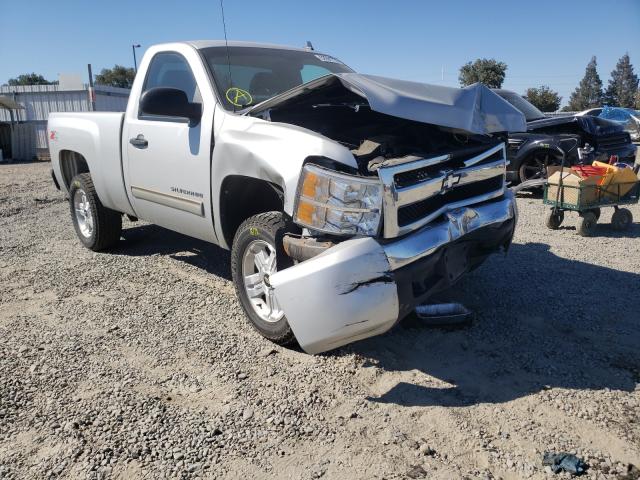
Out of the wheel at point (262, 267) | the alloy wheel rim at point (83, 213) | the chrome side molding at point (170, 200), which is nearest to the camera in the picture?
the wheel at point (262, 267)

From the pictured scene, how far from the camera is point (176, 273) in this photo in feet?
17.0

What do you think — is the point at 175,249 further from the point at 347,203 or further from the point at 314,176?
the point at 347,203

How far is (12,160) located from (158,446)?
21791 mm

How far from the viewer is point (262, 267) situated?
3588mm

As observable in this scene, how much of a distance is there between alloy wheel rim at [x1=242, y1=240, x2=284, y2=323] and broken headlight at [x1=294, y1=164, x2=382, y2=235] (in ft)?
2.32

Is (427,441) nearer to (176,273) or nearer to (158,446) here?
(158,446)

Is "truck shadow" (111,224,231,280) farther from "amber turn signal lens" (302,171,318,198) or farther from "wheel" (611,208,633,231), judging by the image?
"wheel" (611,208,633,231)

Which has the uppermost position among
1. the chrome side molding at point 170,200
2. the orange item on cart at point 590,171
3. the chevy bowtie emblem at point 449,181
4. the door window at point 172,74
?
the door window at point 172,74

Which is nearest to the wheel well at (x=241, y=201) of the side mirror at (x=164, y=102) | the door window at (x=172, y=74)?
the side mirror at (x=164, y=102)

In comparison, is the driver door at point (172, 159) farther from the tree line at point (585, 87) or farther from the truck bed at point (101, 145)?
the tree line at point (585, 87)

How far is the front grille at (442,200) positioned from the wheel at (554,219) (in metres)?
3.32

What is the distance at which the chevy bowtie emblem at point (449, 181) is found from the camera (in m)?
3.21

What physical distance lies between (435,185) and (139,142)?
2.72 m

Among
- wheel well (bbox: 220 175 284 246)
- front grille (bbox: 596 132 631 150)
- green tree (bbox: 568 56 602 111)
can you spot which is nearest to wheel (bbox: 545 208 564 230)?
front grille (bbox: 596 132 631 150)
